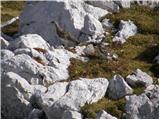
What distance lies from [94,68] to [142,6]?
54.4ft

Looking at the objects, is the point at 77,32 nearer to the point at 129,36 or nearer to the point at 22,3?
the point at 129,36

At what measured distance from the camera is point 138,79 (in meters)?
30.2

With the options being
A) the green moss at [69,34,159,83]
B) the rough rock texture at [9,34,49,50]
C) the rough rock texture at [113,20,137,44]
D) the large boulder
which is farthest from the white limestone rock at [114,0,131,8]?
the large boulder

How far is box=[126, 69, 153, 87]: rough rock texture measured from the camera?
98.8ft

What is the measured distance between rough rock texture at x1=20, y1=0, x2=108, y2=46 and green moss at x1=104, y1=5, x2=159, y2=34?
5.27 ft

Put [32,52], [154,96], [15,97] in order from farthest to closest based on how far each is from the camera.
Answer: [32,52], [15,97], [154,96]

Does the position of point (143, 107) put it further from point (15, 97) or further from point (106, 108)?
point (15, 97)

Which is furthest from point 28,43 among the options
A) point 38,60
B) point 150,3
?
point 150,3

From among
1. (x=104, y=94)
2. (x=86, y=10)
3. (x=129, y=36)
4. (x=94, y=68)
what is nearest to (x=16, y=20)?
(x=86, y=10)

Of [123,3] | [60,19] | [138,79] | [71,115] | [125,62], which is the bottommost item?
[123,3]

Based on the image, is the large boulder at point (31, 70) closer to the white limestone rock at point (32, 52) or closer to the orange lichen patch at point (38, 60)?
the orange lichen patch at point (38, 60)

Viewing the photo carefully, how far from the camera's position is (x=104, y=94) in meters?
29.2

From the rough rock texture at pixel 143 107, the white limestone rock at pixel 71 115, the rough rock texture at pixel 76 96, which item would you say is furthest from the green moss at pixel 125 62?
the white limestone rock at pixel 71 115

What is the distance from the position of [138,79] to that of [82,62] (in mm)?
5957
